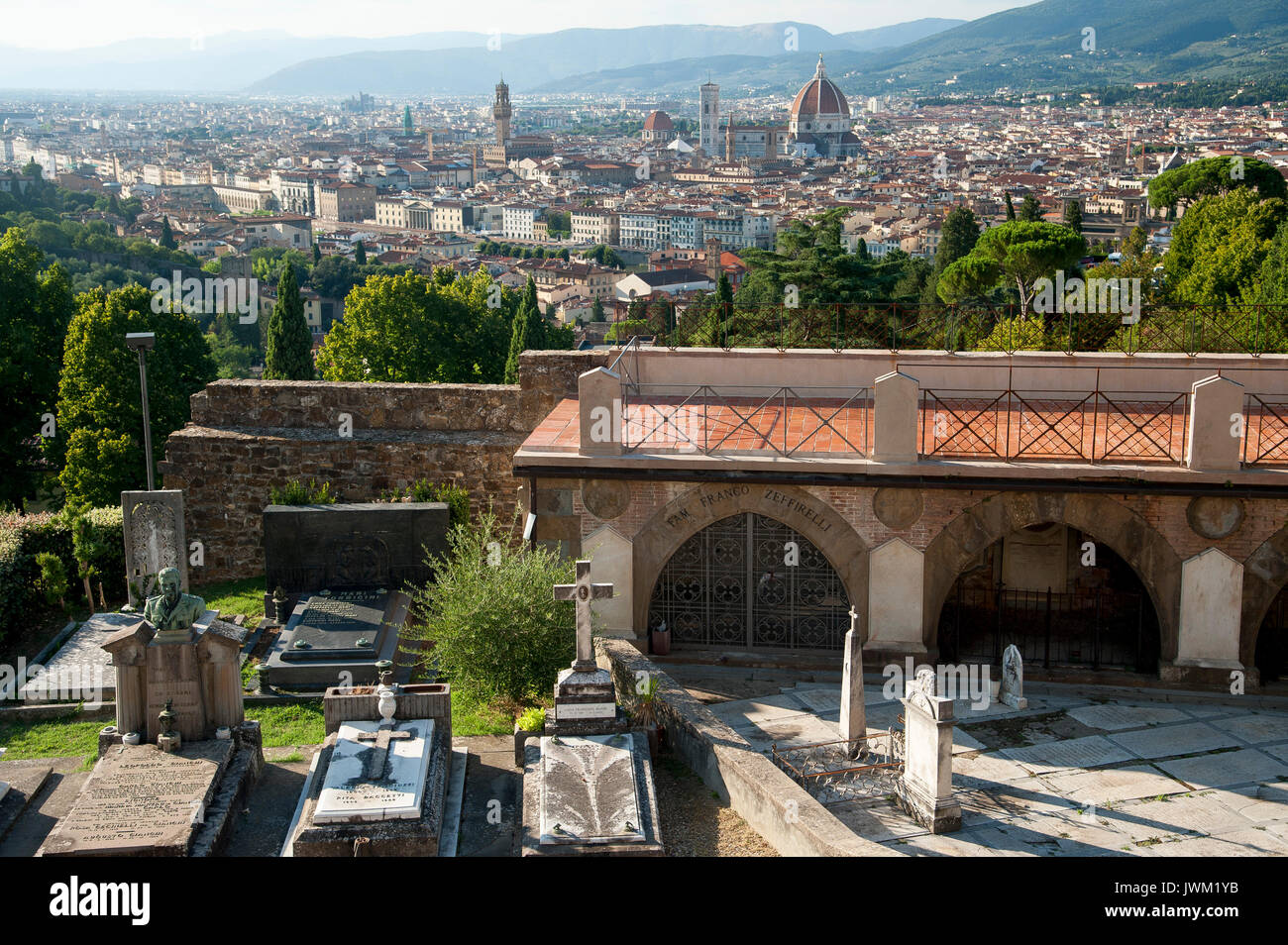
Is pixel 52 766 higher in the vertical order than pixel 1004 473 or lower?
lower

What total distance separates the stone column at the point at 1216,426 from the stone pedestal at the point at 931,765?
13.6 feet

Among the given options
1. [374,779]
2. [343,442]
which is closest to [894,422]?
[374,779]

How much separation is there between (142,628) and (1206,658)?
9.71 metres

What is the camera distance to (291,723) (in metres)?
12.3

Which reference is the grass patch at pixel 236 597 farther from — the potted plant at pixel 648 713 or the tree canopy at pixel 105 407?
the tree canopy at pixel 105 407

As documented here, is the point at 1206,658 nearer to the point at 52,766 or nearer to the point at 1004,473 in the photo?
the point at 1004,473

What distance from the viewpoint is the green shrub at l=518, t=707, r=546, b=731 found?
11219mm

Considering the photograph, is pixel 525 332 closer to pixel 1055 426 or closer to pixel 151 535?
pixel 151 535

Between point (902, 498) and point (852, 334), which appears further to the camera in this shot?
point (852, 334)

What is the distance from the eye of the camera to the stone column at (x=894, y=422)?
12.7 metres

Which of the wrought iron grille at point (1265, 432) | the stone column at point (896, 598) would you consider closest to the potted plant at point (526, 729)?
the stone column at point (896, 598)

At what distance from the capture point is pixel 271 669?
12.8m

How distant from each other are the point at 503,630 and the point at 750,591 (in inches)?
119

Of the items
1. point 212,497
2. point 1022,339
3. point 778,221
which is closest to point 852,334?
point 1022,339
